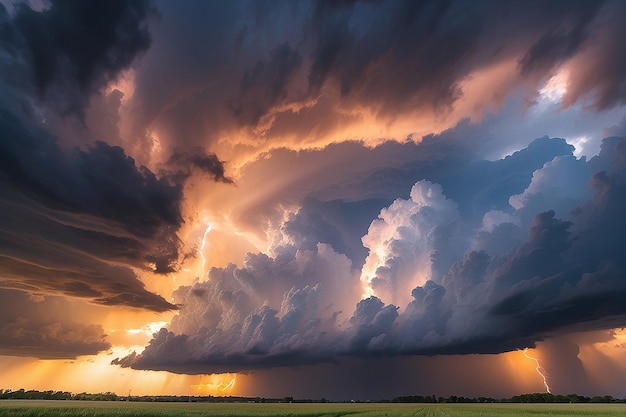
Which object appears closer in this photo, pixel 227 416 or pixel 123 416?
pixel 123 416

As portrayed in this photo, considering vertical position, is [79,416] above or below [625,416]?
above

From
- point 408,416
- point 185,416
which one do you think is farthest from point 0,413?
point 408,416

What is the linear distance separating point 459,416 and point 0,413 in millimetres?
76067

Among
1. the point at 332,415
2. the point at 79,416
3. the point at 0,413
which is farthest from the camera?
the point at 332,415

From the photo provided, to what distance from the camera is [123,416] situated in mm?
61188

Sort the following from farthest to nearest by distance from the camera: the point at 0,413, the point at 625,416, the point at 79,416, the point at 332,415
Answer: the point at 332,415 → the point at 625,416 → the point at 0,413 → the point at 79,416

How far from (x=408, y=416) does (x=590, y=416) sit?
128ft

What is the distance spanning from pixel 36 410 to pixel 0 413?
4.90m

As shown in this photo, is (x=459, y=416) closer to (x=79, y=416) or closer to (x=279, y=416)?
(x=279, y=416)

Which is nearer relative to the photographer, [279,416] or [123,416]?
[123,416]

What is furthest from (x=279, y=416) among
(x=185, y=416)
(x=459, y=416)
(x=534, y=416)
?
(x=534, y=416)

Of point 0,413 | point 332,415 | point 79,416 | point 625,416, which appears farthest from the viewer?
point 332,415

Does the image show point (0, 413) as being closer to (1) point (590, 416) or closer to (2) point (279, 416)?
(2) point (279, 416)

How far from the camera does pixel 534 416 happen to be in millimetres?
81250
